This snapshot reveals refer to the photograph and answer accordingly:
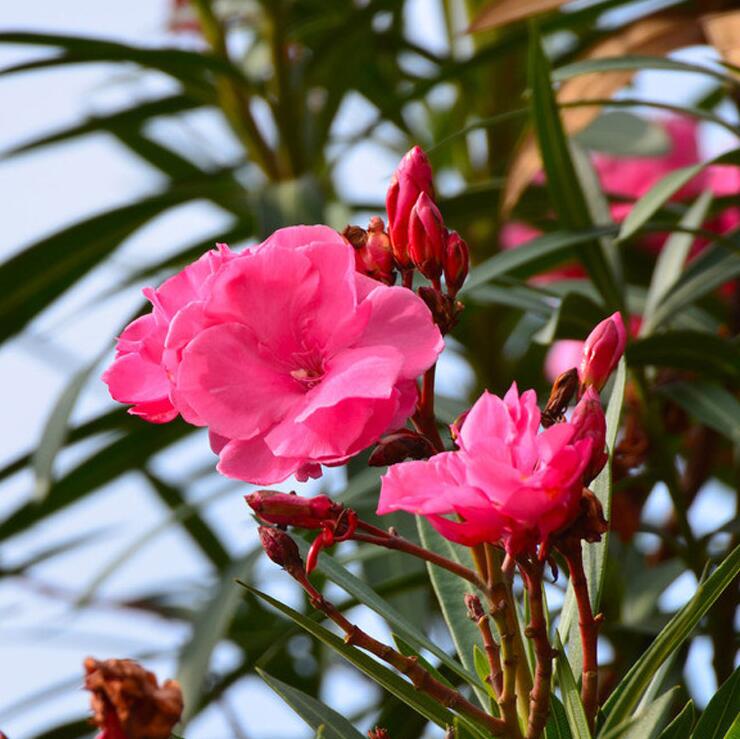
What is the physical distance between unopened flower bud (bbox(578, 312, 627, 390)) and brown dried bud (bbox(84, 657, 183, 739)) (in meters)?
0.22

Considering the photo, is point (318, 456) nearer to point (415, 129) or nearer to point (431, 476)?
point (431, 476)

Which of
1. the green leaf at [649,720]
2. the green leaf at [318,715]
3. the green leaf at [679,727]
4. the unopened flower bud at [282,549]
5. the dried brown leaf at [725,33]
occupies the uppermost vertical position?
the dried brown leaf at [725,33]

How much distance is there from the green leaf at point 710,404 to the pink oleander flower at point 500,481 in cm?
47

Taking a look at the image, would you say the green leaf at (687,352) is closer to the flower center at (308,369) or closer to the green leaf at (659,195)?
the green leaf at (659,195)

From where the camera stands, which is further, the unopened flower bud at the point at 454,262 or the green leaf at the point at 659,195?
the green leaf at the point at 659,195

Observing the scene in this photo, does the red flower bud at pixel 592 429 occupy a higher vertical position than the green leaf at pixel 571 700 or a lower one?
higher

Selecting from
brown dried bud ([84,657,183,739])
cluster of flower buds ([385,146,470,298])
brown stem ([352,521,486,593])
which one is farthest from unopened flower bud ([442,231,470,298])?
brown dried bud ([84,657,183,739])

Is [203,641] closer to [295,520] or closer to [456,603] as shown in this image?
[456,603]

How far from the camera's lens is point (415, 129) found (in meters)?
1.83

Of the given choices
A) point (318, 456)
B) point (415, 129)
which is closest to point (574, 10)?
point (415, 129)

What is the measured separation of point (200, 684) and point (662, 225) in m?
0.49

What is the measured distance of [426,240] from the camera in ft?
1.91

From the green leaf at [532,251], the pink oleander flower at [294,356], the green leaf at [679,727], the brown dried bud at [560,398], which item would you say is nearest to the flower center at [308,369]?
the pink oleander flower at [294,356]

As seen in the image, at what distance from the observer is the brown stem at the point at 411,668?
525 millimetres
